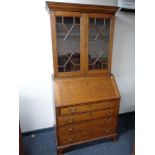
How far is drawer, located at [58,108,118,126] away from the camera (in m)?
1.77

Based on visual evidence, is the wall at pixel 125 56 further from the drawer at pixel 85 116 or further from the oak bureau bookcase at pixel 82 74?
the drawer at pixel 85 116

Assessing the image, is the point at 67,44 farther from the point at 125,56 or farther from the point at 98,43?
the point at 125,56

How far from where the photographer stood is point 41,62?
1.99 m

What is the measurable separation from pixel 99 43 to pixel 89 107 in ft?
2.71

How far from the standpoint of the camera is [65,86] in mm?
1812

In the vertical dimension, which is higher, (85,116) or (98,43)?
(98,43)

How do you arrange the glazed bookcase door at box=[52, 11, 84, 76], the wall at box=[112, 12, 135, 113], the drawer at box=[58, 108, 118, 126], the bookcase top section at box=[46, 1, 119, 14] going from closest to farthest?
1. the bookcase top section at box=[46, 1, 119, 14]
2. the glazed bookcase door at box=[52, 11, 84, 76]
3. the drawer at box=[58, 108, 118, 126]
4. the wall at box=[112, 12, 135, 113]

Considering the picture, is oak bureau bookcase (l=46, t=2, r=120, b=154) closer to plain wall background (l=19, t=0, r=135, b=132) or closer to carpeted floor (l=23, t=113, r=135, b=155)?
carpeted floor (l=23, t=113, r=135, b=155)

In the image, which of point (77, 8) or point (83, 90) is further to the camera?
point (83, 90)

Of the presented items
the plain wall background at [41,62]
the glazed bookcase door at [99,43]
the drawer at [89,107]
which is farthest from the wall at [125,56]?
the drawer at [89,107]

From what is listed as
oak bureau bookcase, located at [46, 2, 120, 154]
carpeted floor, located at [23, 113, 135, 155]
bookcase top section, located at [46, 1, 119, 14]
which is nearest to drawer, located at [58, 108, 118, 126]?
oak bureau bookcase, located at [46, 2, 120, 154]

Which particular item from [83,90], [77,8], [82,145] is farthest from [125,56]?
[82,145]

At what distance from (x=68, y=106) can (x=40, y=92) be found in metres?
0.59
